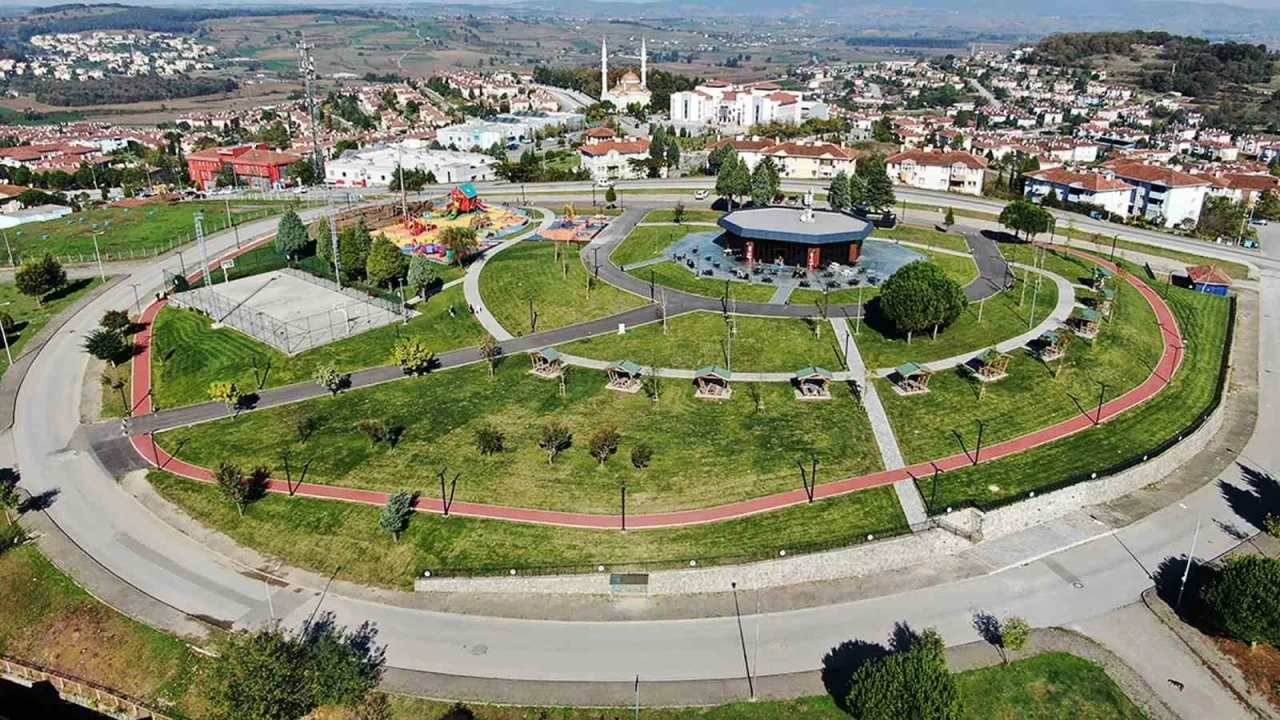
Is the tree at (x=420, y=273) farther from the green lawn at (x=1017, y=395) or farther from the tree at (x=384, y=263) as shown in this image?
the green lawn at (x=1017, y=395)

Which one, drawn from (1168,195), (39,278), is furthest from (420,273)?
(1168,195)

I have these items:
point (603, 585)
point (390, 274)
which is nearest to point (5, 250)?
point (390, 274)

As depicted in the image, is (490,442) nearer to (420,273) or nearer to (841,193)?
(420,273)

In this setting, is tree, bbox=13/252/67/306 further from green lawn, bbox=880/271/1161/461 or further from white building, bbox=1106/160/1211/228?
white building, bbox=1106/160/1211/228

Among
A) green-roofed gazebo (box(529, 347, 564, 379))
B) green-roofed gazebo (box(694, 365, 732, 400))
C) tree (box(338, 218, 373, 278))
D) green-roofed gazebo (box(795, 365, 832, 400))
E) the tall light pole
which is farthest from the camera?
the tall light pole

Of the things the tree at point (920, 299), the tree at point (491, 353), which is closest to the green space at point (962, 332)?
the tree at point (920, 299)

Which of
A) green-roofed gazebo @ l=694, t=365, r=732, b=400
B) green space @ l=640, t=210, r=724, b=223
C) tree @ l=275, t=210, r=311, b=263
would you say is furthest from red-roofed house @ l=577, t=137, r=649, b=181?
green-roofed gazebo @ l=694, t=365, r=732, b=400
